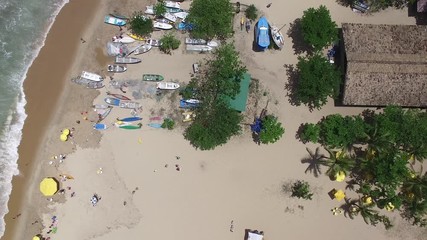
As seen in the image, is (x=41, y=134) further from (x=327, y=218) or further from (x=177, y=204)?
(x=327, y=218)

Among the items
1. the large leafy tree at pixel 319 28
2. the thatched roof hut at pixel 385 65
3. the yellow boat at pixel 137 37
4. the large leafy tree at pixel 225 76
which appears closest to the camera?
the thatched roof hut at pixel 385 65

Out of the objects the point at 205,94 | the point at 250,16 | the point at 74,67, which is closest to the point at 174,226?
the point at 205,94

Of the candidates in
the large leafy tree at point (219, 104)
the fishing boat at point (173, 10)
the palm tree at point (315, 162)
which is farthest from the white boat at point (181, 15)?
the palm tree at point (315, 162)

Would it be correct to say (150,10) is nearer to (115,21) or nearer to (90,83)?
(115,21)

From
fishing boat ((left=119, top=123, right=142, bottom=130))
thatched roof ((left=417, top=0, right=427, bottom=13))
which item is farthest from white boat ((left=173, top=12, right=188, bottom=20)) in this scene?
thatched roof ((left=417, top=0, right=427, bottom=13))

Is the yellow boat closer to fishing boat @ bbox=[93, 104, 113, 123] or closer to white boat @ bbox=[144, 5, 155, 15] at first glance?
white boat @ bbox=[144, 5, 155, 15]

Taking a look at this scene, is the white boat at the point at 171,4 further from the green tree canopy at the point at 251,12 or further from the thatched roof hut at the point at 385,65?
the thatched roof hut at the point at 385,65
